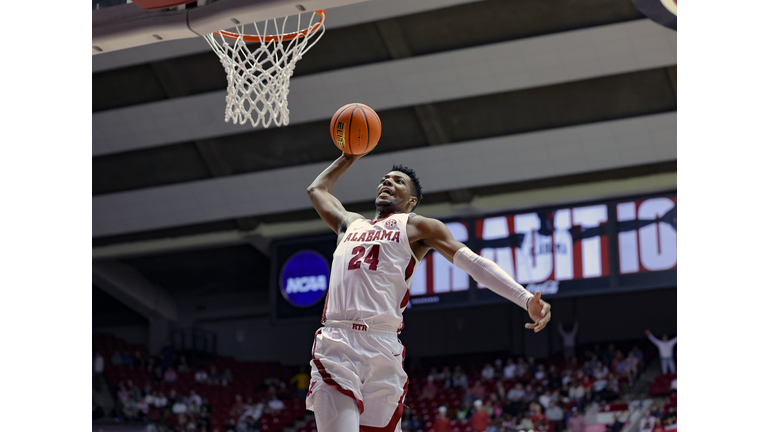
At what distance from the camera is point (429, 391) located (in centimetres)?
1742

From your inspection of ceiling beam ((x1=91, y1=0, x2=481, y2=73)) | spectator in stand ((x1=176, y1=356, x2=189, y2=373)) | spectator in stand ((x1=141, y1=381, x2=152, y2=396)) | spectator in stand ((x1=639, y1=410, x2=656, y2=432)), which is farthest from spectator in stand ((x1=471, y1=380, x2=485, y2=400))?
spectator in stand ((x1=176, y1=356, x2=189, y2=373))

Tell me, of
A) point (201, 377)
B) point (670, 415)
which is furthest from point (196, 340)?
point (670, 415)

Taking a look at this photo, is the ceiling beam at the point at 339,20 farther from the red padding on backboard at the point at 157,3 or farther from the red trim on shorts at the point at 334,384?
the red trim on shorts at the point at 334,384

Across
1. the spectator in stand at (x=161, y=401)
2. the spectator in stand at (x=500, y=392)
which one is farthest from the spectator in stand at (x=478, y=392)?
the spectator in stand at (x=161, y=401)

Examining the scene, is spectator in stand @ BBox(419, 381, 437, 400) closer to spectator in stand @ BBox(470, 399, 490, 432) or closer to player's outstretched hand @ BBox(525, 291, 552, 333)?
spectator in stand @ BBox(470, 399, 490, 432)

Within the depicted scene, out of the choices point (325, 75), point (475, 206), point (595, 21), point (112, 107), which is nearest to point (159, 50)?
point (112, 107)

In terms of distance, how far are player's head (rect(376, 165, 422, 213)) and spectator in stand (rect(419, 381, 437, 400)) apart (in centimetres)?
1313

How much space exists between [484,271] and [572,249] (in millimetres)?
12438

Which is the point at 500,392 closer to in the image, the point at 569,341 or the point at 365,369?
the point at 569,341

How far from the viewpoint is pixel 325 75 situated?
17109mm

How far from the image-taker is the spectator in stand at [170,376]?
64.2 ft

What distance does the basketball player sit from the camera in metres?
3.82

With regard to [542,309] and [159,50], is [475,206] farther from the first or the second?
[542,309]

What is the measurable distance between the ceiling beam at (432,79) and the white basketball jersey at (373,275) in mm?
12279
